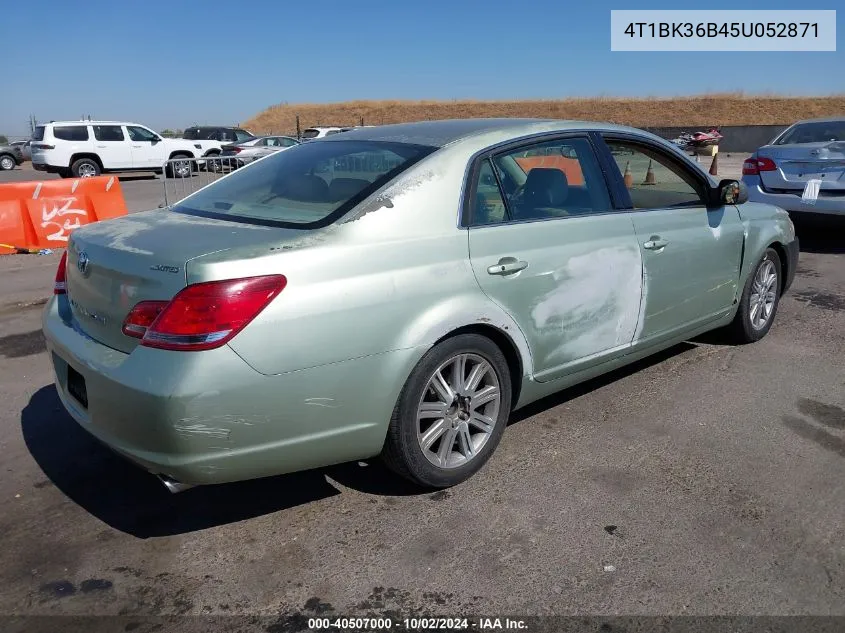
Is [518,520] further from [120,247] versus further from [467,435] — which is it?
[120,247]

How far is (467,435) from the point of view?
3246 mm

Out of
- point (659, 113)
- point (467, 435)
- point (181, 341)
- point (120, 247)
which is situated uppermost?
point (659, 113)

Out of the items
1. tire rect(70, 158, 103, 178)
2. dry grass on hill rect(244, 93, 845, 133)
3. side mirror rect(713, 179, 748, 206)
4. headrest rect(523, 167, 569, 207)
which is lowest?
side mirror rect(713, 179, 748, 206)

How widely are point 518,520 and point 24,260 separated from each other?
8.07 meters

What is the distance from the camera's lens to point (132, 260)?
2707 mm

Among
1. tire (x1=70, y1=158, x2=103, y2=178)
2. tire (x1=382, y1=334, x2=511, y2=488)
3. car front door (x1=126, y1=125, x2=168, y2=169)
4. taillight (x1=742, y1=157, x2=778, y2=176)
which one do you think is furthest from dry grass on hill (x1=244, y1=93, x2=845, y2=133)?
tire (x1=382, y1=334, x2=511, y2=488)

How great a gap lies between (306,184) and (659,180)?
7.72 feet

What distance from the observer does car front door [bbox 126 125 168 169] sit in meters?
22.1

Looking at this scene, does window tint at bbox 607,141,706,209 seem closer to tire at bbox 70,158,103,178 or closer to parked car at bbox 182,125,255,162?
tire at bbox 70,158,103,178

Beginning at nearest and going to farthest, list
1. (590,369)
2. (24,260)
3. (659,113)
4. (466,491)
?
(466,491)
(590,369)
(24,260)
(659,113)

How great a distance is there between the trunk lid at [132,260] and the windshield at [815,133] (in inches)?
316

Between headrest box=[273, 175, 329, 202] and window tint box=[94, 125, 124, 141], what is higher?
window tint box=[94, 125, 124, 141]

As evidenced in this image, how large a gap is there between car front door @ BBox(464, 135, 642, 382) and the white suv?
66.5 ft

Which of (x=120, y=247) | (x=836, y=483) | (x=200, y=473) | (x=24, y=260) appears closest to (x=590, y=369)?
(x=836, y=483)
